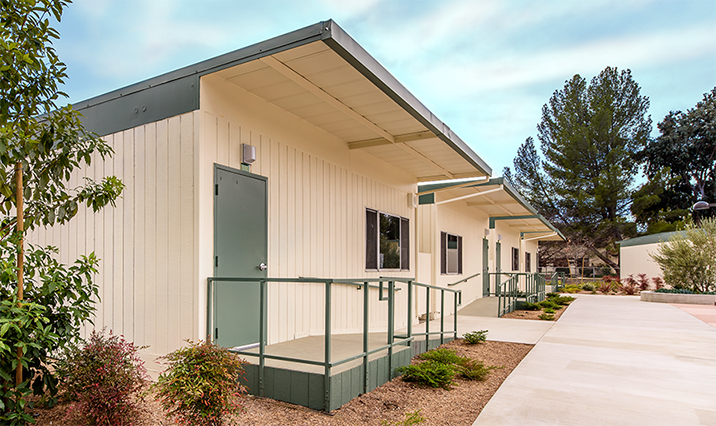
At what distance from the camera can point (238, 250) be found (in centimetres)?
486

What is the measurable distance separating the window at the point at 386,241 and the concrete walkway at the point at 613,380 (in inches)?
84.7

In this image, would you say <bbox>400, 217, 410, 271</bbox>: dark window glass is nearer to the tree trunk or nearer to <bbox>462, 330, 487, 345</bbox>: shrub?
<bbox>462, 330, 487, 345</bbox>: shrub

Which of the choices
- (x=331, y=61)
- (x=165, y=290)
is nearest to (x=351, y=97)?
(x=331, y=61)

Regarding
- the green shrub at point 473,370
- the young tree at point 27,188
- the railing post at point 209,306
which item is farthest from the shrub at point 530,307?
the young tree at point 27,188

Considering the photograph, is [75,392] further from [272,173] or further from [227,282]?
[272,173]

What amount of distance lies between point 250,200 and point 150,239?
1.08m

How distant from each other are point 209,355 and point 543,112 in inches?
1345

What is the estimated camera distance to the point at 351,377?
416 centimetres

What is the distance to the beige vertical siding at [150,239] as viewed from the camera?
4.52 metres

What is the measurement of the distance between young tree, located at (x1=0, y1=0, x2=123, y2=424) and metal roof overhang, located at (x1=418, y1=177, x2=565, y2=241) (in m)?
6.94

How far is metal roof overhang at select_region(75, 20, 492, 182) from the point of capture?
13.0 feet

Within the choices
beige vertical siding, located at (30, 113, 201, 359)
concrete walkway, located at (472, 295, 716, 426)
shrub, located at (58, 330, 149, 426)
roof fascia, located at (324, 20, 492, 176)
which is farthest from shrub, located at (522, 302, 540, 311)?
shrub, located at (58, 330, 149, 426)

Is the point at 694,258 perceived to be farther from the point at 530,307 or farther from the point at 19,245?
the point at 19,245

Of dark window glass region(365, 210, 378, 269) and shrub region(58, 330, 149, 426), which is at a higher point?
dark window glass region(365, 210, 378, 269)
